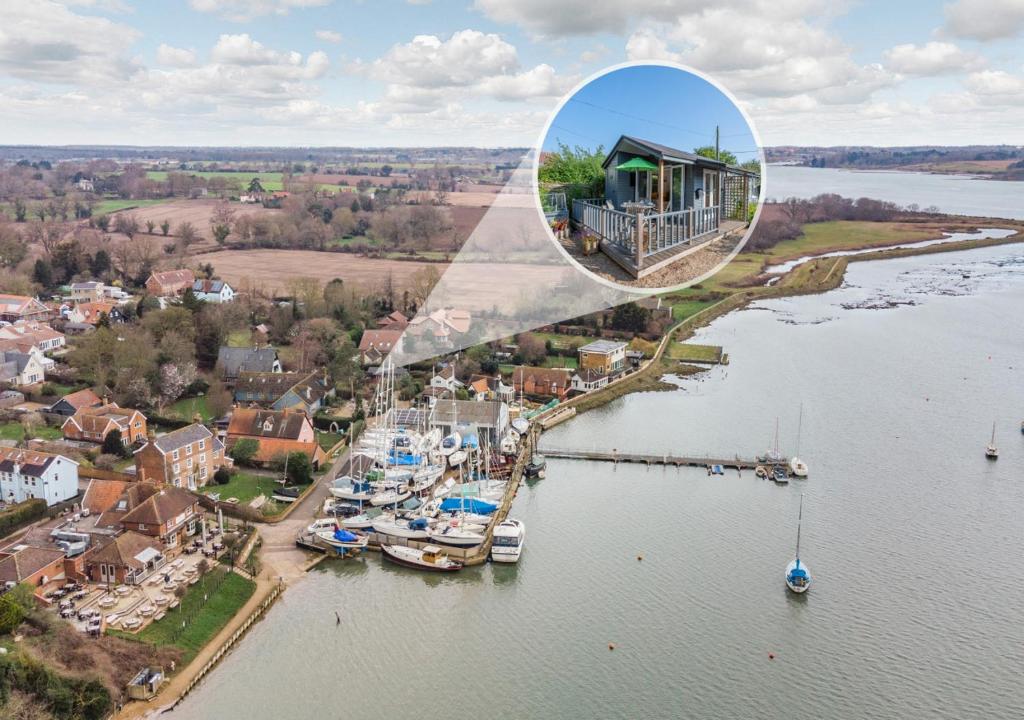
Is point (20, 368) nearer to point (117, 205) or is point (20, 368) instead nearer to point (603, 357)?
point (603, 357)

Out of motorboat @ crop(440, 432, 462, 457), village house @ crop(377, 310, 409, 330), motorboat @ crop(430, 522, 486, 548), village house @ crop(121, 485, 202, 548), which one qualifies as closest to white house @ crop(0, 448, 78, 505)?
village house @ crop(121, 485, 202, 548)

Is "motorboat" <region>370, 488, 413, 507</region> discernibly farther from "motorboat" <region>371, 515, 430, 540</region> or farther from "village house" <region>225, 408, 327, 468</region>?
"village house" <region>225, 408, 327, 468</region>

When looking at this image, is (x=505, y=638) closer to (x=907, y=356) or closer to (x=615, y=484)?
(x=615, y=484)

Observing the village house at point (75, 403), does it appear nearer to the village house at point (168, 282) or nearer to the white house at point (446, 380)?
the white house at point (446, 380)

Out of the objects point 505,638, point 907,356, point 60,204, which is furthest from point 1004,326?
point 60,204

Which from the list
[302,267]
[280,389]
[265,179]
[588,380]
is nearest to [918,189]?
[265,179]

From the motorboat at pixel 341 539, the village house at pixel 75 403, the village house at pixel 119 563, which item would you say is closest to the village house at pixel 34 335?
the village house at pixel 75 403

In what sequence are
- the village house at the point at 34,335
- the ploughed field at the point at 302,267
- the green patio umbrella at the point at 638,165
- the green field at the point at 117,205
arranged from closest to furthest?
the green patio umbrella at the point at 638,165, the village house at the point at 34,335, the ploughed field at the point at 302,267, the green field at the point at 117,205
